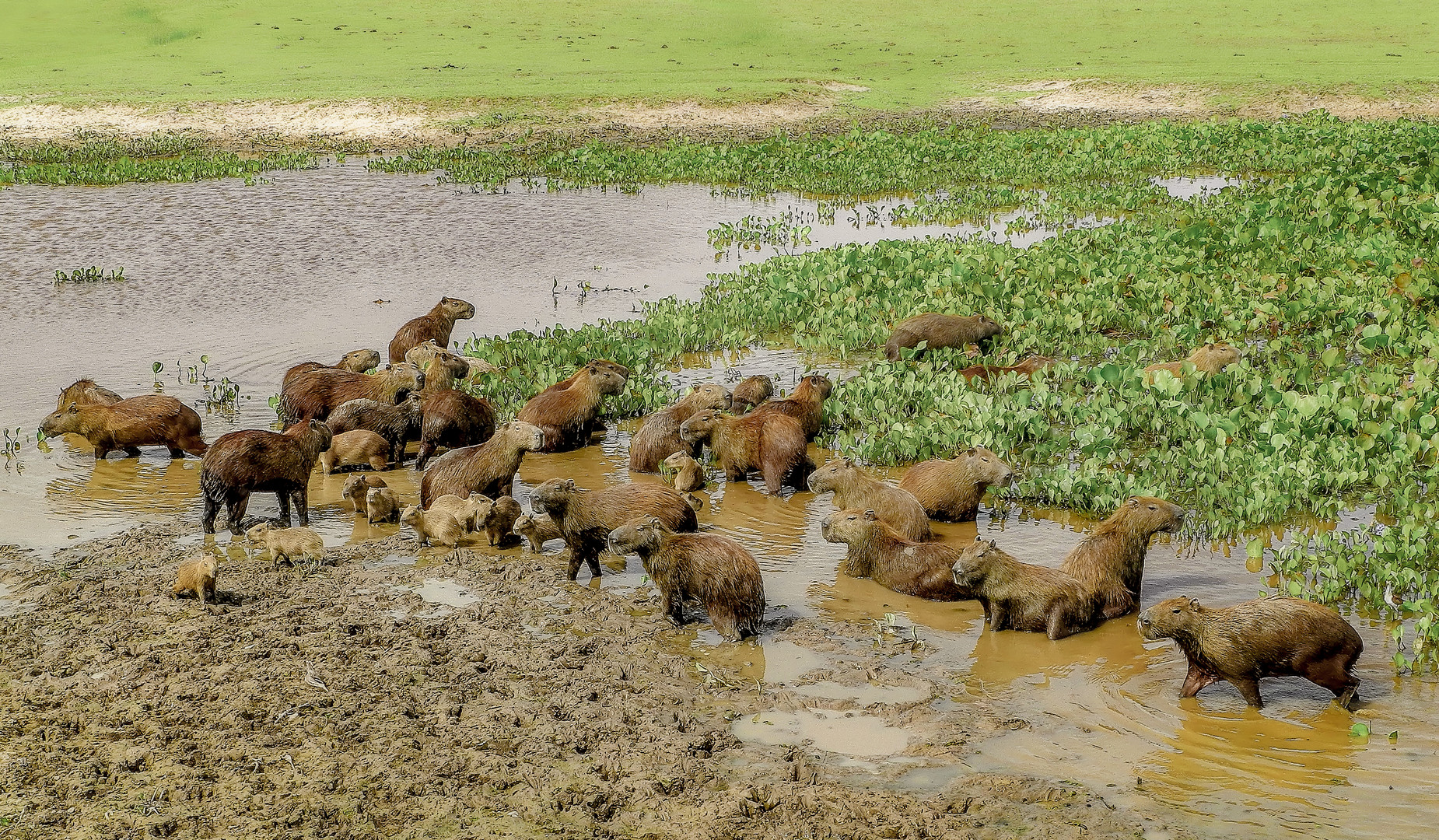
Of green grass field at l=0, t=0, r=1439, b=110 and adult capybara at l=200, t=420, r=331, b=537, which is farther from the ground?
green grass field at l=0, t=0, r=1439, b=110

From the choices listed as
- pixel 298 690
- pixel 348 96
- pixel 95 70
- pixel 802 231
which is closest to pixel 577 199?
pixel 802 231

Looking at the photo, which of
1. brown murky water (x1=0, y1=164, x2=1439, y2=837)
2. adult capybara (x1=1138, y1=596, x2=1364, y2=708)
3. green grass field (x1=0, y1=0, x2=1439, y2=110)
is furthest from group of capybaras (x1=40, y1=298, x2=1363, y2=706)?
green grass field (x1=0, y1=0, x2=1439, y2=110)

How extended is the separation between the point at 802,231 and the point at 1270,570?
38.4 feet

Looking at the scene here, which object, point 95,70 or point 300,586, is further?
point 95,70

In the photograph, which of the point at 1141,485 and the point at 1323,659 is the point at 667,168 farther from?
the point at 1323,659

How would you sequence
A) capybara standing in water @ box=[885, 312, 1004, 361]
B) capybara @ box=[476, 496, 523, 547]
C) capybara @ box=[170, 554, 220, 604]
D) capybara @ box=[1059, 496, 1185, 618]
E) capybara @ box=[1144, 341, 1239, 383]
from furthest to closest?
capybara standing in water @ box=[885, 312, 1004, 361], capybara @ box=[1144, 341, 1239, 383], capybara @ box=[476, 496, 523, 547], capybara @ box=[170, 554, 220, 604], capybara @ box=[1059, 496, 1185, 618]

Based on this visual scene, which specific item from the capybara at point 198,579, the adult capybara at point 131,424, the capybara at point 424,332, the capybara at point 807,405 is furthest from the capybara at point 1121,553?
the capybara at point 424,332

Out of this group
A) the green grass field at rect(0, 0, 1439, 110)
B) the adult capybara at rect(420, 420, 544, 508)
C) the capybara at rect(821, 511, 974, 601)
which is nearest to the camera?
the capybara at rect(821, 511, 974, 601)

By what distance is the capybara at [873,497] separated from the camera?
7922 millimetres

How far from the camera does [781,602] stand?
284 inches

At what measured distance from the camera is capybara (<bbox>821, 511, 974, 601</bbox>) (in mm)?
7137

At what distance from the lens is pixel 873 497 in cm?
812

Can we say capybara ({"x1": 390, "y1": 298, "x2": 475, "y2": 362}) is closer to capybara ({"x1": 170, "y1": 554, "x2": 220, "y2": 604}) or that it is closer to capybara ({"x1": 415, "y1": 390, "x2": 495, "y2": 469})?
capybara ({"x1": 415, "y1": 390, "x2": 495, "y2": 469})

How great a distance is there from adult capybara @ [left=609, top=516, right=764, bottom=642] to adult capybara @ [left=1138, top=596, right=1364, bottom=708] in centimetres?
205
